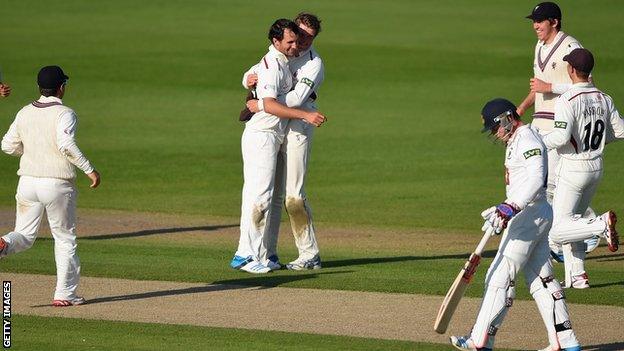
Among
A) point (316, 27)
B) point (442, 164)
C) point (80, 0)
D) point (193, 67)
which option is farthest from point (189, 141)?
point (80, 0)

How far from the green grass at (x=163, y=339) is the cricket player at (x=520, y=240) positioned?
1.97ft

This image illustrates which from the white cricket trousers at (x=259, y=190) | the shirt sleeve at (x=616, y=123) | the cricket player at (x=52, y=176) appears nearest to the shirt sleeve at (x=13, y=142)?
the cricket player at (x=52, y=176)

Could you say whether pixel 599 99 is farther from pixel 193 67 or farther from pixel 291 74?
pixel 193 67

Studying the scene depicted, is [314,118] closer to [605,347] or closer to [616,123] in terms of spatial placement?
[616,123]

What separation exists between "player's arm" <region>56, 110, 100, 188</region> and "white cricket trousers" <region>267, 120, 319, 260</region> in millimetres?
2757

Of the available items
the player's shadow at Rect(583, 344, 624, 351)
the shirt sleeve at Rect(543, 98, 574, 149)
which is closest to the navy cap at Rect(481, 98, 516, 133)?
the player's shadow at Rect(583, 344, 624, 351)

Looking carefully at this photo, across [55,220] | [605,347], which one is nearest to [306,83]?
[55,220]

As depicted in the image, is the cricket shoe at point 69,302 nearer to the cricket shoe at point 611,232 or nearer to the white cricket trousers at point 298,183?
the white cricket trousers at point 298,183

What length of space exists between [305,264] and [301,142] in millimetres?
1275

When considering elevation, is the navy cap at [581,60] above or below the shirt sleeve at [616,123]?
Result: above

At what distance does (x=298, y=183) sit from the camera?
13.2 m

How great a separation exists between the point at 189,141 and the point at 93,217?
6.54 meters

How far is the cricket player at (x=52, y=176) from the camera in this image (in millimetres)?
10938

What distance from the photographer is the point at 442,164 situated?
21.5m
